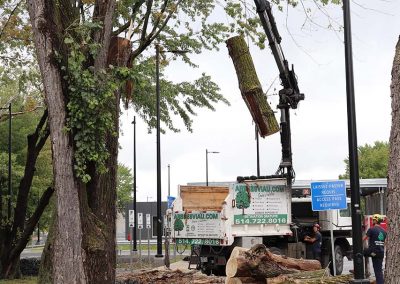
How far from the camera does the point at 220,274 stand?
60.0 feet

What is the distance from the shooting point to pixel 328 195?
50.3ft

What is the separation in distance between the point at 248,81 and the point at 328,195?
369 cm

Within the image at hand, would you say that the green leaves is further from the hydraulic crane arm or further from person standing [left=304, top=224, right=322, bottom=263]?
person standing [left=304, top=224, right=322, bottom=263]

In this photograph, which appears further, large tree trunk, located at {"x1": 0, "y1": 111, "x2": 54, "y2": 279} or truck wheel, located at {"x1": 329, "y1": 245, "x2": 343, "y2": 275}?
large tree trunk, located at {"x1": 0, "y1": 111, "x2": 54, "y2": 279}

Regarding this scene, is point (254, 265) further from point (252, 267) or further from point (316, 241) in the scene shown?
point (316, 241)

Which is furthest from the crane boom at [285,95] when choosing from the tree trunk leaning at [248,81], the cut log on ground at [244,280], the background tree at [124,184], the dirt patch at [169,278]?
the background tree at [124,184]

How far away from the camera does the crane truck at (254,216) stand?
58.1ft

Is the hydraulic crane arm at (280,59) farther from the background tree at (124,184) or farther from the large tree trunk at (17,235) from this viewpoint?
the background tree at (124,184)

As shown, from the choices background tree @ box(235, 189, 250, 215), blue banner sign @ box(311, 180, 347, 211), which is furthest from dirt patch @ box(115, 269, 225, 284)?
blue banner sign @ box(311, 180, 347, 211)

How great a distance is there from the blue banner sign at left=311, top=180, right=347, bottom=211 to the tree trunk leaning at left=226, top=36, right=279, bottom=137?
8.83 ft

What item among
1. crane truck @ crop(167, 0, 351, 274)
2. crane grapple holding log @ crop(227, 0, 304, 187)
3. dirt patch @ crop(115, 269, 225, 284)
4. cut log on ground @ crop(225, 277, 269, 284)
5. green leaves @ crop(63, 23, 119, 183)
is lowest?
dirt patch @ crop(115, 269, 225, 284)

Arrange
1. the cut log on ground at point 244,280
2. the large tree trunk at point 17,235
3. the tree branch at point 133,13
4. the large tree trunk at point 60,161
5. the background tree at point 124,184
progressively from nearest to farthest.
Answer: the large tree trunk at point 60,161 < the cut log on ground at point 244,280 < the tree branch at point 133,13 < the large tree trunk at point 17,235 < the background tree at point 124,184

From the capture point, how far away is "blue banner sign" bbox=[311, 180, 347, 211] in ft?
50.0

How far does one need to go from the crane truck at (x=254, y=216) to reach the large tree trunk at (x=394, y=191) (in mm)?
12113
